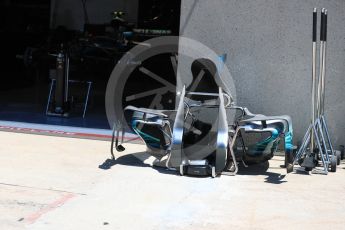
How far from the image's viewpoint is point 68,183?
19.5 ft

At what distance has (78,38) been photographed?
18.3 m

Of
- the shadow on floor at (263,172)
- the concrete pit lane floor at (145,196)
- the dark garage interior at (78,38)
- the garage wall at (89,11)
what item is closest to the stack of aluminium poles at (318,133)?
the concrete pit lane floor at (145,196)

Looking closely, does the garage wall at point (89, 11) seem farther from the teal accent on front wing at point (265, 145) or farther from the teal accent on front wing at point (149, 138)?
the teal accent on front wing at point (265, 145)

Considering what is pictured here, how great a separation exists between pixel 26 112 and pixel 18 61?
8.53m

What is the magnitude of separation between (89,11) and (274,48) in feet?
40.4

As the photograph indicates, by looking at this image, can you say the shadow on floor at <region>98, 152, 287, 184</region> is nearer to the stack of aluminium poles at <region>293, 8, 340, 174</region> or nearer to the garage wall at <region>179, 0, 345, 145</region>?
the stack of aluminium poles at <region>293, 8, 340, 174</region>

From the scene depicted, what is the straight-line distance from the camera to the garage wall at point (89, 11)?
1906 cm

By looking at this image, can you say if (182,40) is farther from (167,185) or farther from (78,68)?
(78,68)

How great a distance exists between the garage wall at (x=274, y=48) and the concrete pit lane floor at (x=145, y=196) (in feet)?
3.51

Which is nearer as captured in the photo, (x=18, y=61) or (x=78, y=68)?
(x=78, y=68)

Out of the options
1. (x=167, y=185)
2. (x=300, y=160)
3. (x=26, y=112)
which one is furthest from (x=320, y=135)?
(x=26, y=112)

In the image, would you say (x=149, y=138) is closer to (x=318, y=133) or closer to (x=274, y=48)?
(x=318, y=133)

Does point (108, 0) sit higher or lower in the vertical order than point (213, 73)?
higher

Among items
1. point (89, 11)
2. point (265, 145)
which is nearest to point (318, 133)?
point (265, 145)
